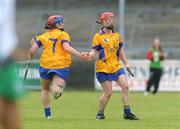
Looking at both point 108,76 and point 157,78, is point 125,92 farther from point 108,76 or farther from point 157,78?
point 157,78

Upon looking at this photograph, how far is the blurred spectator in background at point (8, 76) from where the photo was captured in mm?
5359

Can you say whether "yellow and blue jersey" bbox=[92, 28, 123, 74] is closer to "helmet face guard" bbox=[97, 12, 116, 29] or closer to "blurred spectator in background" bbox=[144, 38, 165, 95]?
"helmet face guard" bbox=[97, 12, 116, 29]

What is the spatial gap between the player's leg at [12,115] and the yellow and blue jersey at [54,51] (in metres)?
8.14

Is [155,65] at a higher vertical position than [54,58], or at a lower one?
lower

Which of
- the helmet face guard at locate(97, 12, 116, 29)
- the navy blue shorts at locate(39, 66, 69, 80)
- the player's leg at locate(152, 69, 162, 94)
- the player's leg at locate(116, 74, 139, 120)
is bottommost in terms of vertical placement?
the player's leg at locate(152, 69, 162, 94)

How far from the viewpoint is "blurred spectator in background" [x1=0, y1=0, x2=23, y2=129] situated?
17.6 ft

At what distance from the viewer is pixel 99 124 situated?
12.7m

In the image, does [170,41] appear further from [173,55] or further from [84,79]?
[84,79]

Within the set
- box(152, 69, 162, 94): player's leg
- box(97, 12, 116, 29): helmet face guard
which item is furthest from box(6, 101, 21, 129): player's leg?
box(152, 69, 162, 94): player's leg

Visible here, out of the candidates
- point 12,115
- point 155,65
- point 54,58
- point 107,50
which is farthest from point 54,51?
point 155,65

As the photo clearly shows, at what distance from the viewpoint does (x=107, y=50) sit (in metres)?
14.0

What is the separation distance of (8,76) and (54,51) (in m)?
8.16

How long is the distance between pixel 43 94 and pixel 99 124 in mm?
1598

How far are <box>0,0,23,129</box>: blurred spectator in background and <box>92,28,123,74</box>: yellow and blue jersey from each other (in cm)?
842
